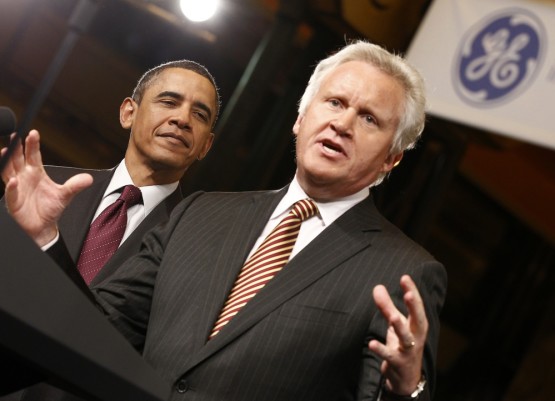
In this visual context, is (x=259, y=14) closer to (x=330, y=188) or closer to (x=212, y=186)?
(x=212, y=186)

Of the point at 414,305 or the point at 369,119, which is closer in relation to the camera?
the point at 414,305

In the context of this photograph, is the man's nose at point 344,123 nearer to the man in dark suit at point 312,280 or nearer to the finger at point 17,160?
the man in dark suit at point 312,280

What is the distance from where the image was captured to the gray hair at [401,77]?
1.69m

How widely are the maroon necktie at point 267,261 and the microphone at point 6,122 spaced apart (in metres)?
0.49

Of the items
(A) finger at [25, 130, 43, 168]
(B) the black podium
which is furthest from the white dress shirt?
(B) the black podium

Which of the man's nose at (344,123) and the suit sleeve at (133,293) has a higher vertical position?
the man's nose at (344,123)

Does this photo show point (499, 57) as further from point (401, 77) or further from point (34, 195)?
point (34, 195)

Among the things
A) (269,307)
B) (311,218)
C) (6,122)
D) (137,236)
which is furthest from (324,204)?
(6,122)

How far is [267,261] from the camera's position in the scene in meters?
1.56

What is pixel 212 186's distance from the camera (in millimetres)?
2248

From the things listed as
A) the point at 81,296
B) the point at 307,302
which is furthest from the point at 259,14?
the point at 81,296

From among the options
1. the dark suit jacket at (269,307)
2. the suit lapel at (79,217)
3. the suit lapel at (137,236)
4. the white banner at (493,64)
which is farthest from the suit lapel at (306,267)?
the white banner at (493,64)

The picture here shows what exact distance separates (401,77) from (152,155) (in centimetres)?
49

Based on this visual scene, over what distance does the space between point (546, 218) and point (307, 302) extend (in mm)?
4100
